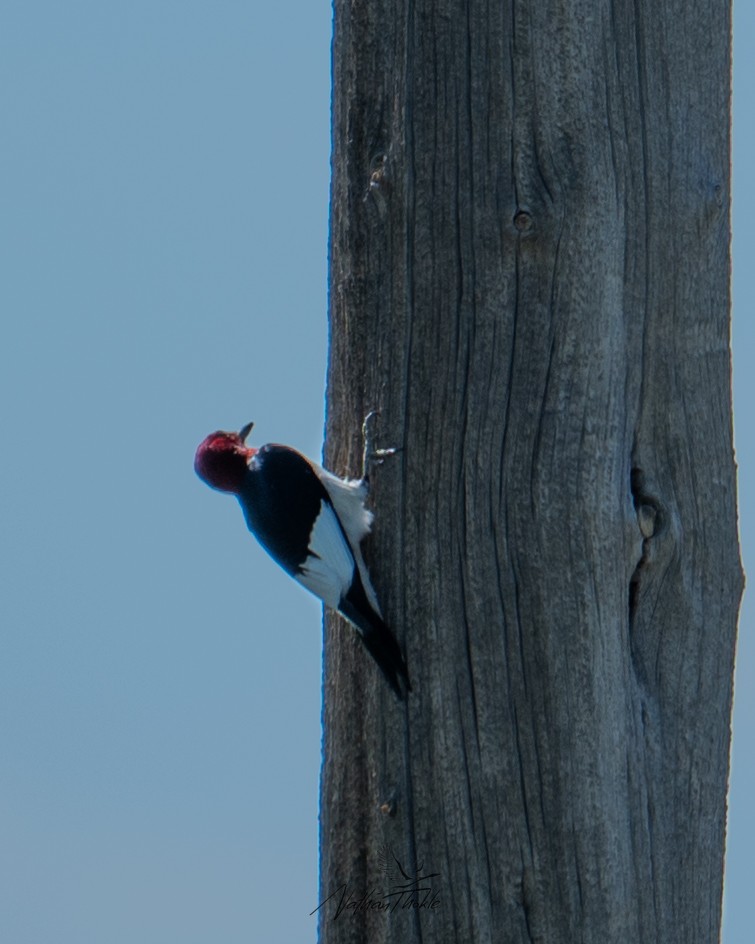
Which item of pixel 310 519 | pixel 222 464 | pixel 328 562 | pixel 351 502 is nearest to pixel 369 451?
pixel 351 502

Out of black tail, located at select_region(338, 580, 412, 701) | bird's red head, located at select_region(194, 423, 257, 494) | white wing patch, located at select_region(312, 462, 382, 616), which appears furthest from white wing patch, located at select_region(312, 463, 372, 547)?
bird's red head, located at select_region(194, 423, 257, 494)

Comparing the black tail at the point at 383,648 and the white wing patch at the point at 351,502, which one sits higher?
the white wing patch at the point at 351,502

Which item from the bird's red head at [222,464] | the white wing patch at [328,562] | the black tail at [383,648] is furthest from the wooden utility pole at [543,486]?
the bird's red head at [222,464]

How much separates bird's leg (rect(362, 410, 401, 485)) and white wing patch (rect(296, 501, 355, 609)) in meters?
0.26

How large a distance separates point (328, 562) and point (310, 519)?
0.43m

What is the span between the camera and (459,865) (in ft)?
8.05

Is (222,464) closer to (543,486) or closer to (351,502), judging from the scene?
(351,502)

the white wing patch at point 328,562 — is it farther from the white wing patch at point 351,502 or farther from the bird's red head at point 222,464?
the bird's red head at point 222,464

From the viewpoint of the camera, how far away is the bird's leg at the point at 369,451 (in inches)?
104

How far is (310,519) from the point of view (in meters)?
3.62

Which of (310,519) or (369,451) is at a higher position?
(369,451)

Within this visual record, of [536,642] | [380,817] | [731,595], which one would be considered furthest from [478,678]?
[731,595]

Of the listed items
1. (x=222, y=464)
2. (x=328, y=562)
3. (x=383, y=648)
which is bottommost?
(x=383, y=648)

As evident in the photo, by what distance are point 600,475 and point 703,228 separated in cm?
52
